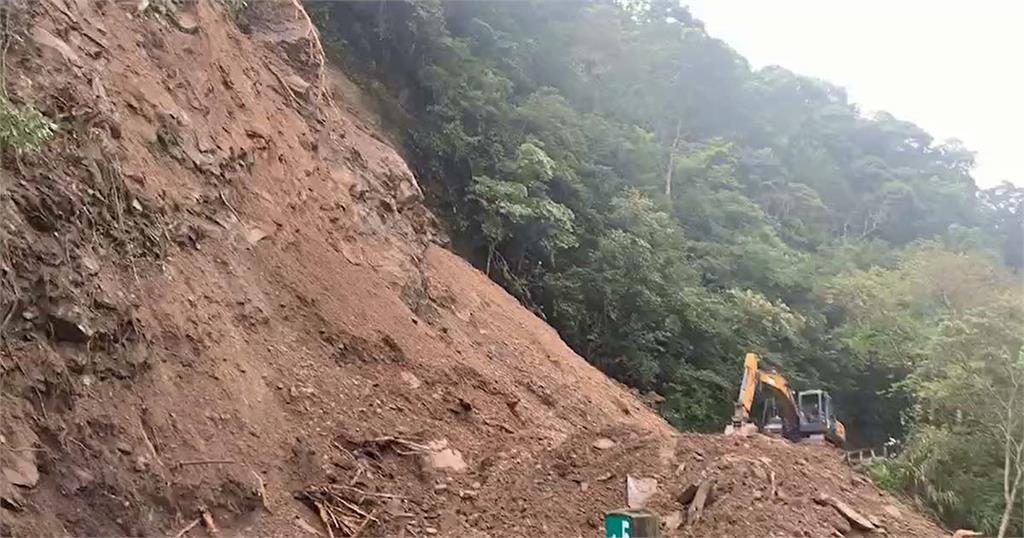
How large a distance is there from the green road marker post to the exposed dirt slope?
1.85 m

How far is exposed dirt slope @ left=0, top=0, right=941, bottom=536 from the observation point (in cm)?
513

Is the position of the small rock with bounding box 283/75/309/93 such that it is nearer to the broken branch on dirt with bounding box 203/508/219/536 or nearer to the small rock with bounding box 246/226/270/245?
A: the small rock with bounding box 246/226/270/245

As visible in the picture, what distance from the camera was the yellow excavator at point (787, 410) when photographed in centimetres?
1259

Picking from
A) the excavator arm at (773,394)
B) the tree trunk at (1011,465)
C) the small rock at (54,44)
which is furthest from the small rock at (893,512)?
the small rock at (54,44)

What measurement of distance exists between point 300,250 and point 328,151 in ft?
9.13

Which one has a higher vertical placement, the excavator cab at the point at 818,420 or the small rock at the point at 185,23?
the small rock at the point at 185,23

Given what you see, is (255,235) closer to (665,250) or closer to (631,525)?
(631,525)

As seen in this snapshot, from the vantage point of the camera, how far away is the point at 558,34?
902 inches

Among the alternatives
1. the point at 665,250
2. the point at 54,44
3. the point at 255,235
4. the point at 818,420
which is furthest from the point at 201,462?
the point at 665,250

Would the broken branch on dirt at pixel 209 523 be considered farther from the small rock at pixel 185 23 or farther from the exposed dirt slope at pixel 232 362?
the small rock at pixel 185 23

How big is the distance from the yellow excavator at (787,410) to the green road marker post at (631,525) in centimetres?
803

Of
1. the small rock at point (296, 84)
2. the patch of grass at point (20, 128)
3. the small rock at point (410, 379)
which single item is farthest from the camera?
the small rock at point (296, 84)

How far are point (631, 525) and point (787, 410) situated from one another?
10906 millimetres

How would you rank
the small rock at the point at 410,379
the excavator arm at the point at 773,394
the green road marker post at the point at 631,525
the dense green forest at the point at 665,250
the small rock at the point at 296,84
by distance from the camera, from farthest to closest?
the dense green forest at the point at 665,250 → the excavator arm at the point at 773,394 → the small rock at the point at 296,84 → the small rock at the point at 410,379 → the green road marker post at the point at 631,525
